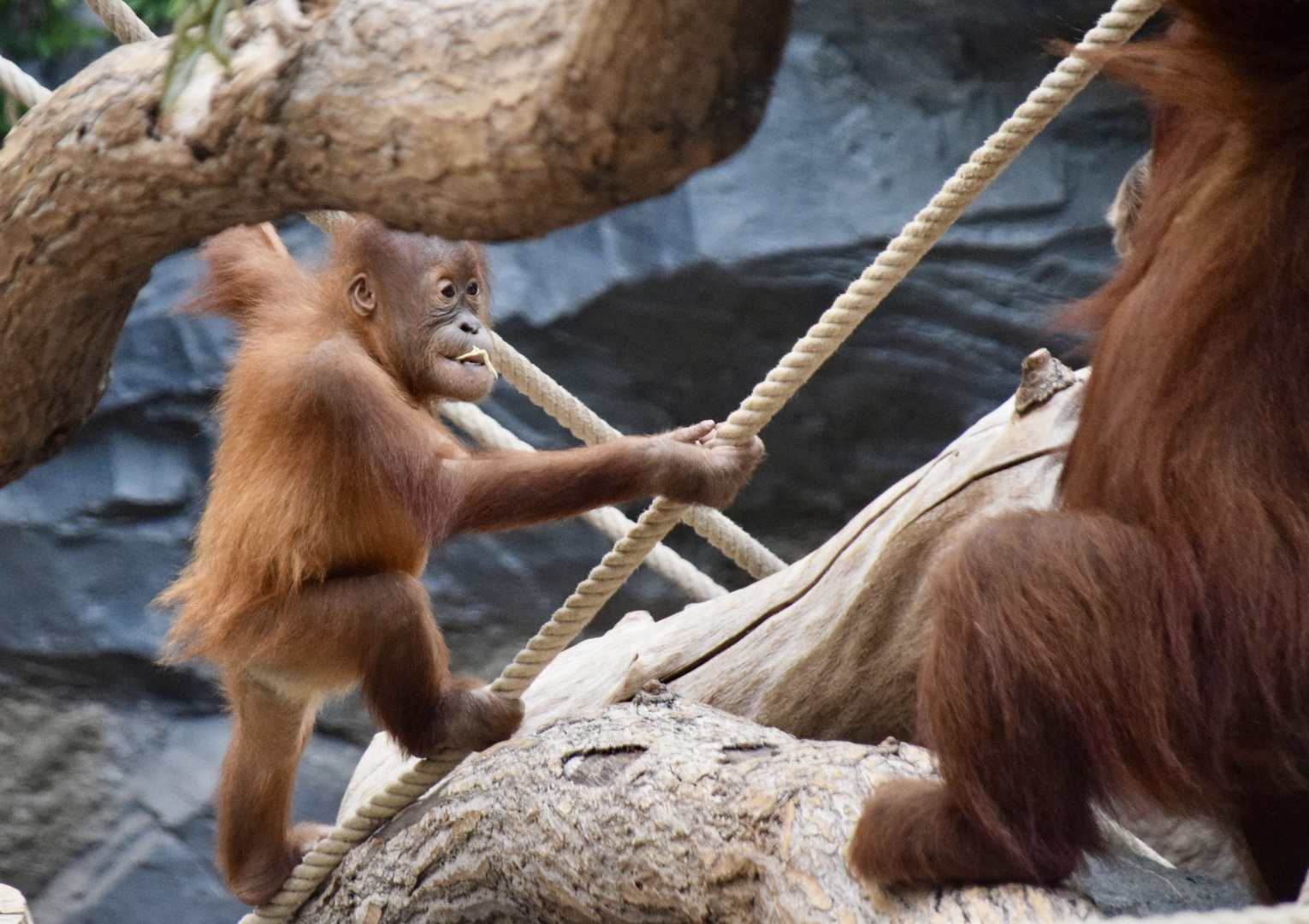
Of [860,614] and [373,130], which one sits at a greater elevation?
[373,130]

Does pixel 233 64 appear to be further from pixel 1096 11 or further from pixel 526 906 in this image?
pixel 1096 11

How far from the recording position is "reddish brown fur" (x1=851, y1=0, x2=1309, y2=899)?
72.9 inches

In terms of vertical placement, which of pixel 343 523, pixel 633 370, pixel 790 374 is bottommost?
pixel 633 370

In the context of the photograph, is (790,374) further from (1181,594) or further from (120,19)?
(120,19)

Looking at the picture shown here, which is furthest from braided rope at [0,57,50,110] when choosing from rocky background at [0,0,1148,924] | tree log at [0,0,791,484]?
rocky background at [0,0,1148,924]

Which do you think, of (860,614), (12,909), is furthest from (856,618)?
(12,909)

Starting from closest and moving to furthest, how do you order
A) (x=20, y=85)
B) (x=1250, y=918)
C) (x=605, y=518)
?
(x=1250, y=918) → (x=20, y=85) → (x=605, y=518)

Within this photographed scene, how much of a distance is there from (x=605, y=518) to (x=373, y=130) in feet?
7.57

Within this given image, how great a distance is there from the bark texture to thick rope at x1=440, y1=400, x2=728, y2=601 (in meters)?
1.02

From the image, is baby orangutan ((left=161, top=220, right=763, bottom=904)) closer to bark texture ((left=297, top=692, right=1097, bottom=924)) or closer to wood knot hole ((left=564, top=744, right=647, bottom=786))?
bark texture ((left=297, top=692, right=1097, bottom=924))

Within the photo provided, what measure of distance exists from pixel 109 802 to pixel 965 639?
5488mm

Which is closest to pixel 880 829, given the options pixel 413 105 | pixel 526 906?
pixel 526 906

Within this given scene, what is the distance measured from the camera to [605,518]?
3.77m

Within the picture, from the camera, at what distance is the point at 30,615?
20.1ft
